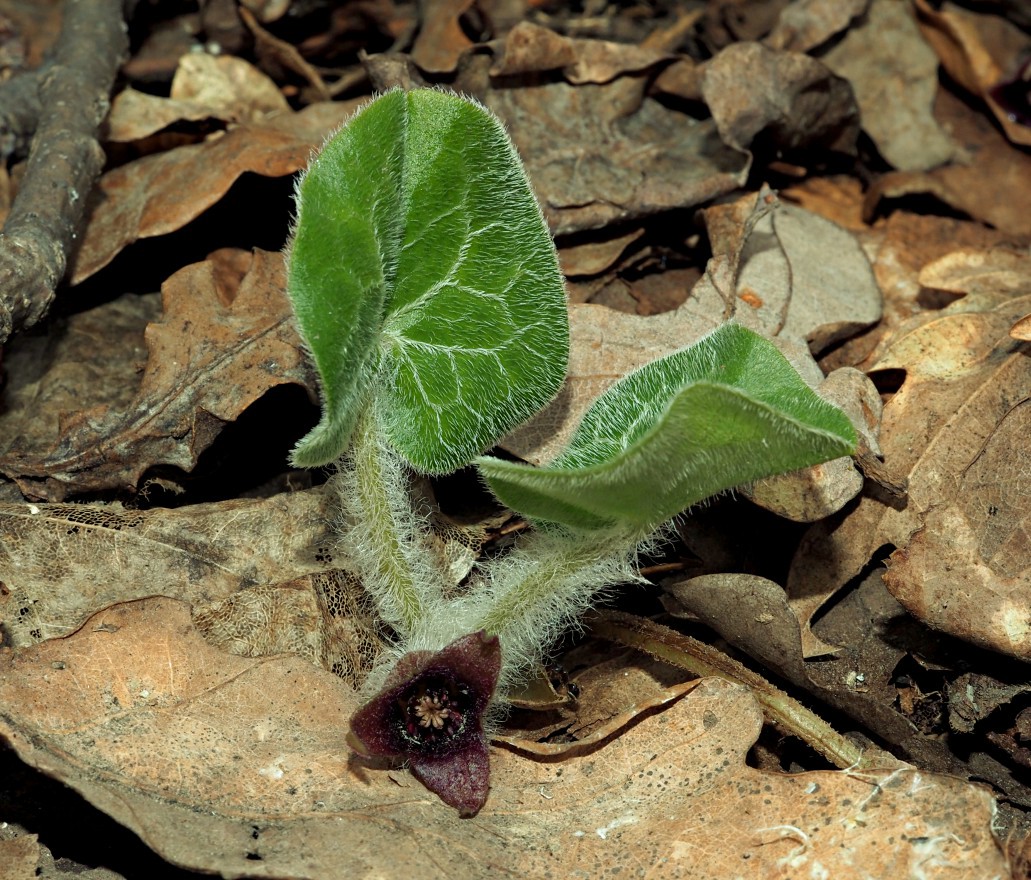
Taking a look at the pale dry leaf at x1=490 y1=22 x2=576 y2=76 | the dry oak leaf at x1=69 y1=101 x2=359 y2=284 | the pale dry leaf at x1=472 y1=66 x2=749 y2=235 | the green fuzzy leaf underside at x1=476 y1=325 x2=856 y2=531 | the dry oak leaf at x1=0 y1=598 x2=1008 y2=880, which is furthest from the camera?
the pale dry leaf at x1=490 y1=22 x2=576 y2=76

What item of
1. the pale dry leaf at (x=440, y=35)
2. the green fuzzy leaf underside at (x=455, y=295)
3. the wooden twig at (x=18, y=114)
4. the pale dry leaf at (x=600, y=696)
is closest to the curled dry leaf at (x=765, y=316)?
the green fuzzy leaf underside at (x=455, y=295)

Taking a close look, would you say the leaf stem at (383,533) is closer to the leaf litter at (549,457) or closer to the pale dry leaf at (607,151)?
the leaf litter at (549,457)

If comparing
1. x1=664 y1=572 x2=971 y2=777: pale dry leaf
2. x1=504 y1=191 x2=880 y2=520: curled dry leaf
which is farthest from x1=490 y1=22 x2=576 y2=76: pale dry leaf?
x1=664 y1=572 x2=971 y2=777: pale dry leaf

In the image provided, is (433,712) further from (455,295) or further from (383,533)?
(455,295)

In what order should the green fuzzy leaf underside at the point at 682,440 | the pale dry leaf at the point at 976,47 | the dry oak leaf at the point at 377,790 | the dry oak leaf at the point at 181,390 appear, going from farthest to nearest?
the pale dry leaf at the point at 976,47 → the dry oak leaf at the point at 181,390 → the dry oak leaf at the point at 377,790 → the green fuzzy leaf underside at the point at 682,440

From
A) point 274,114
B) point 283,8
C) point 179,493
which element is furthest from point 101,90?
point 179,493

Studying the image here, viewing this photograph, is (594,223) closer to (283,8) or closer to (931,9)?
(283,8)

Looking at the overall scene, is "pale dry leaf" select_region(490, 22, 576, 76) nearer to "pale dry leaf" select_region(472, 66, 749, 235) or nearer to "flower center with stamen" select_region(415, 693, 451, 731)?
"pale dry leaf" select_region(472, 66, 749, 235)
